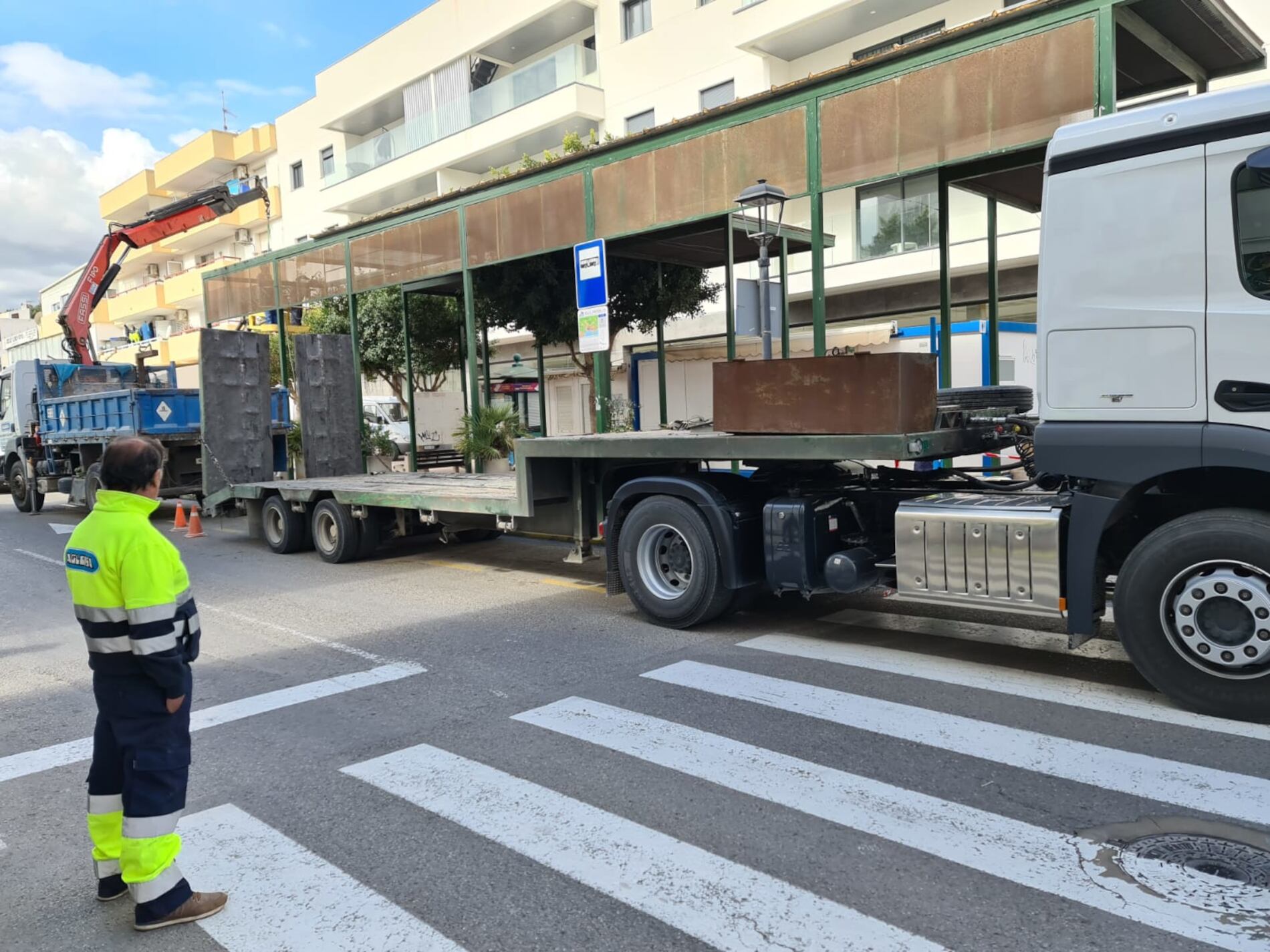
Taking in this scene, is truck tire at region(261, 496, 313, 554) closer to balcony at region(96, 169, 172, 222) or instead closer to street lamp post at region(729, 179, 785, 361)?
street lamp post at region(729, 179, 785, 361)

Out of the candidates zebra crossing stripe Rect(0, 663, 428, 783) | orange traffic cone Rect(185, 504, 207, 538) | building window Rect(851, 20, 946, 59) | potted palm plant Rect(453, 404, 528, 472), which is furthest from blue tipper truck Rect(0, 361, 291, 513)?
building window Rect(851, 20, 946, 59)

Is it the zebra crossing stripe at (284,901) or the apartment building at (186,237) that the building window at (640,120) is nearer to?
the apartment building at (186,237)

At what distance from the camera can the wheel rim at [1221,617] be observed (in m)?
4.50

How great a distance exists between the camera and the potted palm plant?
1500 centimetres

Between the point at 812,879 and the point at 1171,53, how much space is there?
29.7 ft

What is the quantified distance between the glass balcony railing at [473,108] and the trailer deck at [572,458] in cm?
2012

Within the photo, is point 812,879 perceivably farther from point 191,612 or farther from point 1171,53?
point 1171,53

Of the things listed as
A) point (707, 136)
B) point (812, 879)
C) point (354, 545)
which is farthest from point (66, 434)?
point (812, 879)

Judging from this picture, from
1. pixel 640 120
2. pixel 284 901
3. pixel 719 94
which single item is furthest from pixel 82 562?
pixel 640 120

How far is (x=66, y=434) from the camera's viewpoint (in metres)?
16.8

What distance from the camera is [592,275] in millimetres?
11430

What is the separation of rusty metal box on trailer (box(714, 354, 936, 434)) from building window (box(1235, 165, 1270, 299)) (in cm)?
188

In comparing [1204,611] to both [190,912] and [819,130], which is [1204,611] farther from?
[819,130]

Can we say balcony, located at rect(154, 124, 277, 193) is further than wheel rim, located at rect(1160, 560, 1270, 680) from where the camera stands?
Yes
